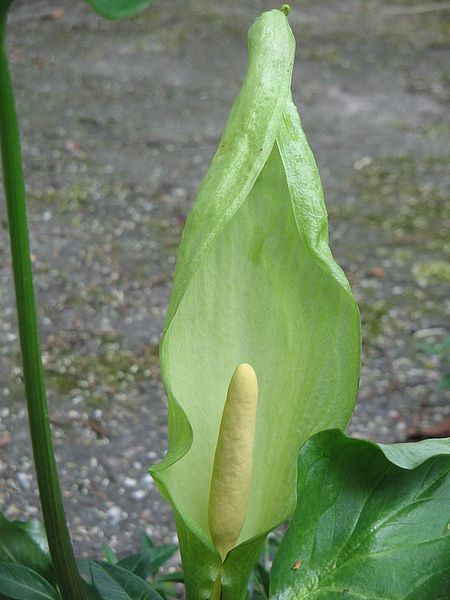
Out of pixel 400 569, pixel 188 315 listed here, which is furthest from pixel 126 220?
pixel 400 569

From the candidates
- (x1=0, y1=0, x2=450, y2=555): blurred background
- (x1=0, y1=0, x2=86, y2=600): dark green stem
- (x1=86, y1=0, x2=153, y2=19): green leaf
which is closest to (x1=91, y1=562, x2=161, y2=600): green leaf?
(x1=0, y1=0, x2=86, y2=600): dark green stem

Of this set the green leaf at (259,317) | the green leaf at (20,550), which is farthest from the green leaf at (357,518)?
the green leaf at (20,550)

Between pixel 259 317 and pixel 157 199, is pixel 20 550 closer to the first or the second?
pixel 259 317

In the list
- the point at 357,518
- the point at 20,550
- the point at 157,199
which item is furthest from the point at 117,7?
the point at 157,199

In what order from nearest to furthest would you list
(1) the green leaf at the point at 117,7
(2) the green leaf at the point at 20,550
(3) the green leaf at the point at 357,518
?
(1) the green leaf at the point at 117,7 < (3) the green leaf at the point at 357,518 < (2) the green leaf at the point at 20,550

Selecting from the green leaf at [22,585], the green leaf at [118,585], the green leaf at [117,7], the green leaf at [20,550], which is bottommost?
the green leaf at [20,550]

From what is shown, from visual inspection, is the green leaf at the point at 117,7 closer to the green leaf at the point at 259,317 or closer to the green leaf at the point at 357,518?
the green leaf at the point at 259,317
